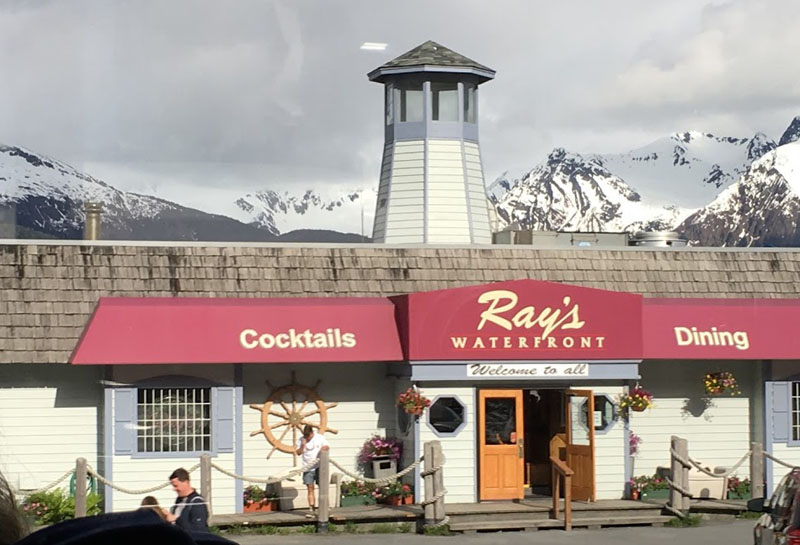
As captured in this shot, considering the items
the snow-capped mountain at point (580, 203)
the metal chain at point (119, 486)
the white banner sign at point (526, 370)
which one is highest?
the snow-capped mountain at point (580, 203)

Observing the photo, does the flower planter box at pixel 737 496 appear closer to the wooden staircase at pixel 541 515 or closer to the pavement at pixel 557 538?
the wooden staircase at pixel 541 515

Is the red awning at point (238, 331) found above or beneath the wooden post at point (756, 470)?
above

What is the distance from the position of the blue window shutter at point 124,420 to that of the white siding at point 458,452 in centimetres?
461

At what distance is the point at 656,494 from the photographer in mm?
21891

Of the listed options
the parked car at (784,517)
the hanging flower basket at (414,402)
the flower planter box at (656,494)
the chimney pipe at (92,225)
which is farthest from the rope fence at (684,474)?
the chimney pipe at (92,225)

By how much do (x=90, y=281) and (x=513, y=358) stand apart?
697 centimetres

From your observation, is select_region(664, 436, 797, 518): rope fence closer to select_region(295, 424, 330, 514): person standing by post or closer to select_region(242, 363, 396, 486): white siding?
select_region(242, 363, 396, 486): white siding

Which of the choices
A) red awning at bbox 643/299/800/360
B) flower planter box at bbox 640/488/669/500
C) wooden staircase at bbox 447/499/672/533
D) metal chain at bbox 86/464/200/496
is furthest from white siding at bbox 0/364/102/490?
red awning at bbox 643/299/800/360

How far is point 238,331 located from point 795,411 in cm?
1011

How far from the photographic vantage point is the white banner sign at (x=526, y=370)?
68.3ft

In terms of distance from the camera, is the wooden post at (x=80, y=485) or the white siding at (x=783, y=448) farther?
the white siding at (x=783, y=448)

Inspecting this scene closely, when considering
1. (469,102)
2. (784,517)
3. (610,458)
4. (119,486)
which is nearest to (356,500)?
(119,486)

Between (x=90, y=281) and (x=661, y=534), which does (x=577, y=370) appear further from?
(x=90, y=281)

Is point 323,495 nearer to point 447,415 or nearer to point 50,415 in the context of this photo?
point 447,415
